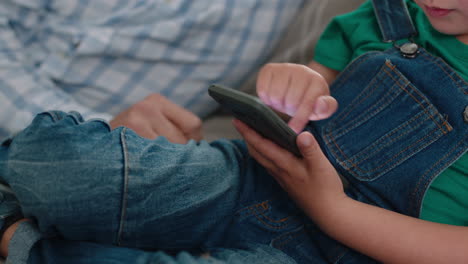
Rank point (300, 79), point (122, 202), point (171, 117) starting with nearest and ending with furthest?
point (122, 202)
point (300, 79)
point (171, 117)

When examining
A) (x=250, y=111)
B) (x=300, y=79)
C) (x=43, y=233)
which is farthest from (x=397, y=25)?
(x=43, y=233)

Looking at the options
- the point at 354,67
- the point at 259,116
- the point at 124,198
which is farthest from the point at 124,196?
the point at 354,67

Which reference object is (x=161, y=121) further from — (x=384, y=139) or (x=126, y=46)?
(x=384, y=139)

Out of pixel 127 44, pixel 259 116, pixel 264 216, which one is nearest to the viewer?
pixel 259 116

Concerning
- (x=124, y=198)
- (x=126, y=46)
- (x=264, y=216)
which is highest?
(x=126, y=46)

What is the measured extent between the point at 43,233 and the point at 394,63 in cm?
54

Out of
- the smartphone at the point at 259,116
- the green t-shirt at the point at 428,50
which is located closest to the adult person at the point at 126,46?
the green t-shirt at the point at 428,50

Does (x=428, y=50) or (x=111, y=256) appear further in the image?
(x=428, y=50)

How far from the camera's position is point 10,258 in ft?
1.62

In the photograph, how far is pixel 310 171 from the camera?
538mm

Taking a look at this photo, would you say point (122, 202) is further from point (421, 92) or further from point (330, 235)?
point (421, 92)

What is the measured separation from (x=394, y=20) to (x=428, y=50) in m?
0.07

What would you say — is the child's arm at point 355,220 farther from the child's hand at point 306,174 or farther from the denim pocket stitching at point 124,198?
the denim pocket stitching at point 124,198

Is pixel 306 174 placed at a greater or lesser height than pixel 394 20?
lesser
